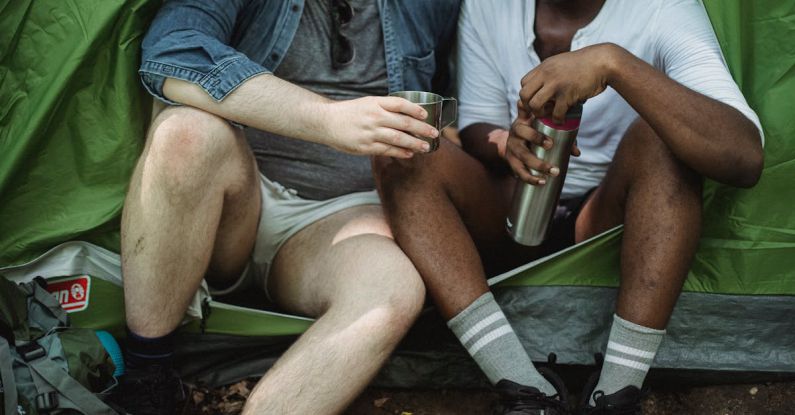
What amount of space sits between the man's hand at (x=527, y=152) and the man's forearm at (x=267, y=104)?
1.34 ft

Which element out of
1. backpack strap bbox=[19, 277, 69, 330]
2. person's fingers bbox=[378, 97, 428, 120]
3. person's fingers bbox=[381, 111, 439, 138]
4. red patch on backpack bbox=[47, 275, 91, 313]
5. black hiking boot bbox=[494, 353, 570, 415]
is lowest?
black hiking boot bbox=[494, 353, 570, 415]

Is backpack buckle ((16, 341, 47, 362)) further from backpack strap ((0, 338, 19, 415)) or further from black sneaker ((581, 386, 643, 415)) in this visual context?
black sneaker ((581, 386, 643, 415))

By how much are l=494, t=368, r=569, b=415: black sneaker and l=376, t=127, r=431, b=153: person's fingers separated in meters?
0.53

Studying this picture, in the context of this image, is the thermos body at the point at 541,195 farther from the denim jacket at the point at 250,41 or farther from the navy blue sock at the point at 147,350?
the navy blue sock at the point at 147,350

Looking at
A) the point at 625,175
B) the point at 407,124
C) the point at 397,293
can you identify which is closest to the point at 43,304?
the point at 397,293

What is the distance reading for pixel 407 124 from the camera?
158 cm

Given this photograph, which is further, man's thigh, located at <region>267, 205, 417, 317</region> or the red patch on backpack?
the red patch on backpack

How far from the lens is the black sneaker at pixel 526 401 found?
163 centimetres

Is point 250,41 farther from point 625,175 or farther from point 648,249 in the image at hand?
point 648,249

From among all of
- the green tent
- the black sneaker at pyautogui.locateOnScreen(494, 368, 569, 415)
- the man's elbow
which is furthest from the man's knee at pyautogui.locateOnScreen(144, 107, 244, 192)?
the man's elbow

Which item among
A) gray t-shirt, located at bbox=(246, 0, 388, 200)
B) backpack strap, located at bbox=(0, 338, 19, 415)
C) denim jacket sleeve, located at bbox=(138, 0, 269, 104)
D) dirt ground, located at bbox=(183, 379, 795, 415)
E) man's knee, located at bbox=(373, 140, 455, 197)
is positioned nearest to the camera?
backpack strap, located at bbox=(0, 338, 19, 415)

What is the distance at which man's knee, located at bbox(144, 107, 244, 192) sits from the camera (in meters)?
1.62

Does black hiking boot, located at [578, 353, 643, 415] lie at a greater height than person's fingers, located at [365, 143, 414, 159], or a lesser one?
lesser

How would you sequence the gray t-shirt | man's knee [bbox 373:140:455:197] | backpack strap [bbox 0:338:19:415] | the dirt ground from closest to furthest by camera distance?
backpack strap [bbox 0:338:19:415] → man's knee [bbox 373:140:455:197] → the dirt ground → the gray t-shirt
